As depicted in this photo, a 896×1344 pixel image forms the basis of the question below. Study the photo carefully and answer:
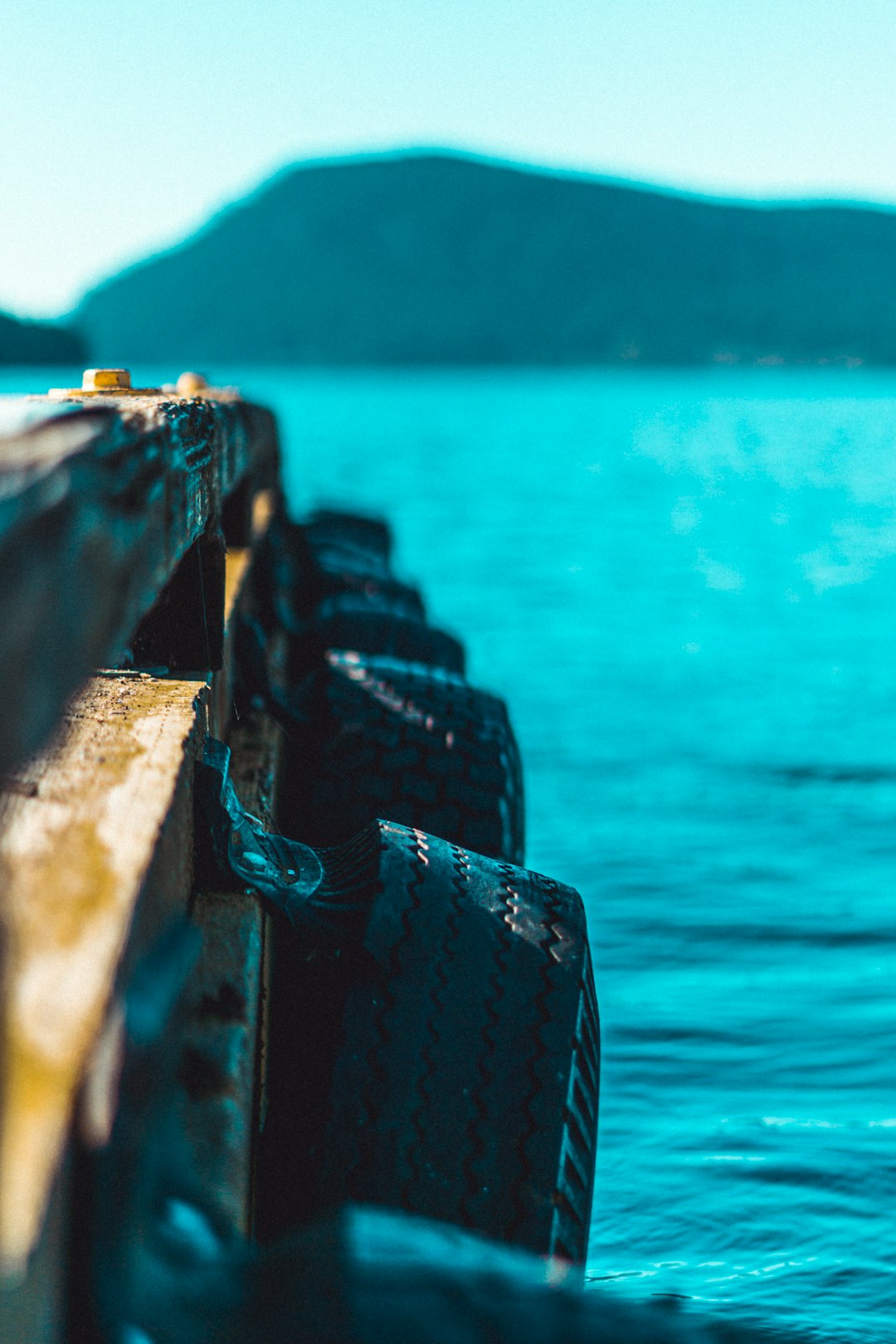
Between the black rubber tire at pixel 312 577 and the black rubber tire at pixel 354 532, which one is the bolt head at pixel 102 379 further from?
the black rubber tire at pixel 354 532

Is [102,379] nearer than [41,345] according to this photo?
Yes

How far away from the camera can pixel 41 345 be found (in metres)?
121

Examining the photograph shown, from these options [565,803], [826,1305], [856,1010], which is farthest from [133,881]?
[565,803]

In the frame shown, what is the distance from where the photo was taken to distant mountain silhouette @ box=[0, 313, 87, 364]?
11569 cm

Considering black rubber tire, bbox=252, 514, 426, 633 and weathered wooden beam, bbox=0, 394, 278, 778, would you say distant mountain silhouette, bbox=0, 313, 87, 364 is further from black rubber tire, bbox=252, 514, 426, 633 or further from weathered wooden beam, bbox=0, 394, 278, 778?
weathered wooden beam, bbox=0, 394, 278, 778

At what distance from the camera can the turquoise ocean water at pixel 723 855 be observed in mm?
3561

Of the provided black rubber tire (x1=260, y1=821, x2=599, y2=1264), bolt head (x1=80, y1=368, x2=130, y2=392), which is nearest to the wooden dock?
black rubber tire (x1=260, y1=821, x2=599, y2=1264)

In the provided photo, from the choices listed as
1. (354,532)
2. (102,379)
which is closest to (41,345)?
(354,532)

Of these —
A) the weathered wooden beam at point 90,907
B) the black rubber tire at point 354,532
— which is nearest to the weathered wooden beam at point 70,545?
the weathered wooden beam at point 90,907

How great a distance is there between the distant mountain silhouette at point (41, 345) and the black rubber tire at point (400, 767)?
117 m

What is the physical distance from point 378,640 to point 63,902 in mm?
4103

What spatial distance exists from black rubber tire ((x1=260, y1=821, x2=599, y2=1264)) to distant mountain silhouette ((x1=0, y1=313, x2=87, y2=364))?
118032mm

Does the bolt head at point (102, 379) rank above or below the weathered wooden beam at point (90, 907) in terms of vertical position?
above

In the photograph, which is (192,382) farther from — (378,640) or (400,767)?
(400,767)
